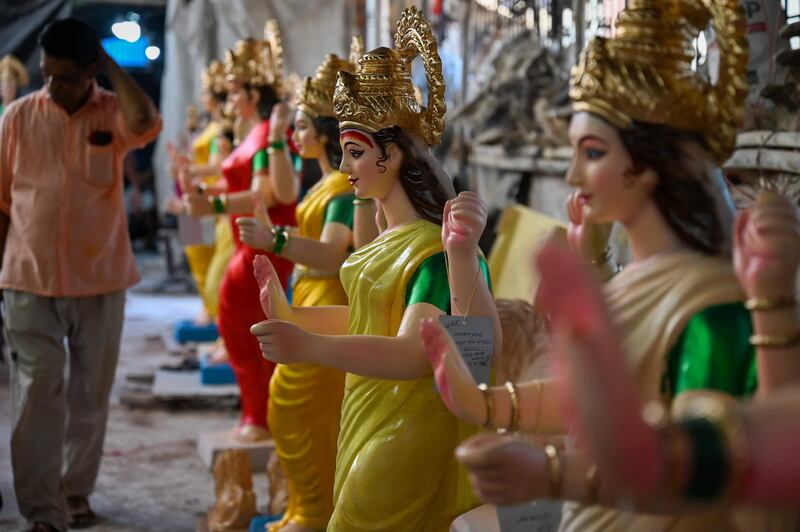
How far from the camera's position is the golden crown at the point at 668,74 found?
2104 mm

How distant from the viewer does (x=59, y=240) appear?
4.68m

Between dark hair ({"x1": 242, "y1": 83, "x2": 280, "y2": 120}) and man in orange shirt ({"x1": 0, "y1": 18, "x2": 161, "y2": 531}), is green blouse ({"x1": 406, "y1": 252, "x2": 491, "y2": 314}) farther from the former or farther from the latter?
dark hair ({"x1": 242, "y1": 83, "x2": 280, "y2": 120})

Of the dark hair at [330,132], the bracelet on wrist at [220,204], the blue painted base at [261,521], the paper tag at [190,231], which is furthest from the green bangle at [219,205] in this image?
the paper tag at [190,231]

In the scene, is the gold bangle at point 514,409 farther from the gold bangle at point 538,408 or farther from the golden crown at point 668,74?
the golden crown at point 668,74

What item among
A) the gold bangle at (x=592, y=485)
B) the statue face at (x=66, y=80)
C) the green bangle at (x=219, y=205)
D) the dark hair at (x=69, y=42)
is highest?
the dark hair at (x=69, y=42)

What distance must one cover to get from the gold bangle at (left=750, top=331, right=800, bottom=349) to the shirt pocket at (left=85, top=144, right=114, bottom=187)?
3.50 metres

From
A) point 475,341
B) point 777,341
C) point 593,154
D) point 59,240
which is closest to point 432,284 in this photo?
point 475,341

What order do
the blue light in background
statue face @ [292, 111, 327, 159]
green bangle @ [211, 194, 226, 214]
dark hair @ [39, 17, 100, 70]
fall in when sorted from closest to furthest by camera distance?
statue face @ [292, 111, 327, 159] → dark hair @ [39, 17, 100, 70] → green bangle @ [211, 194, 226, 214] → the blue light in background

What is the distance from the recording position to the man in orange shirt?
4559 millimetres

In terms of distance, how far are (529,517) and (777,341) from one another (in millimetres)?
1010

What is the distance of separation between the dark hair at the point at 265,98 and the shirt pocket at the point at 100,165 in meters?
1.50

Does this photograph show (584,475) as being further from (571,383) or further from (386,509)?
(386,509)

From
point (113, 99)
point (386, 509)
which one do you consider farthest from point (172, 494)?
point (386, 509)

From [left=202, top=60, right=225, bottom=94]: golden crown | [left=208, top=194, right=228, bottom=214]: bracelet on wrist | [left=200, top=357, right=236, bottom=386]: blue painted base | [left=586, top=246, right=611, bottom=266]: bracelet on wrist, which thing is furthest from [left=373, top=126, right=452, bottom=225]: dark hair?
[left=202, top=60, right=225, bottom=94]: golden crown
